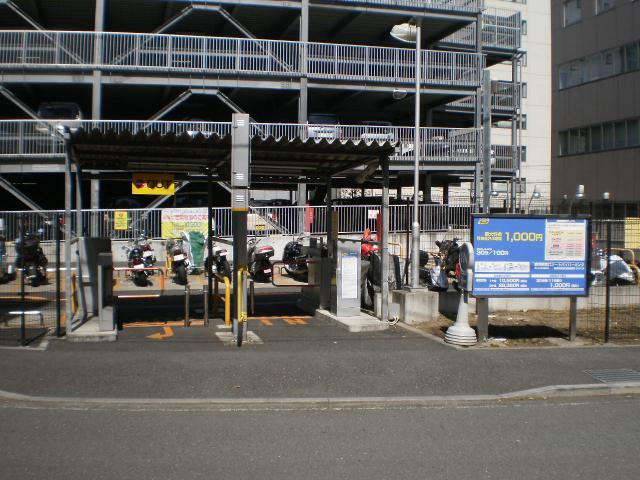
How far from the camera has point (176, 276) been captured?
18.2 metres

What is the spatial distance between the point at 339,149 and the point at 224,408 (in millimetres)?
5588

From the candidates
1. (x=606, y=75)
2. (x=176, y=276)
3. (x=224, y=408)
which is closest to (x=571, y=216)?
(x=224, y=408)

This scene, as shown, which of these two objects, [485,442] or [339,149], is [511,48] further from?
[485,442]

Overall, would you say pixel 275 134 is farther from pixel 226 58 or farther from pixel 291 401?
pixel 291 401

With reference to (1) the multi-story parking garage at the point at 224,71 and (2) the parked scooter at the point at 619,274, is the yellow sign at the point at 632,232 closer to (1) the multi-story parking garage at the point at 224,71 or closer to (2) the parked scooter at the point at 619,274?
(2) the parked scooter at the point at 619,274

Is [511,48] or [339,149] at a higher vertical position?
[511,48]

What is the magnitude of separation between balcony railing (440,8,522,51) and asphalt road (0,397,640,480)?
31113 millimetres

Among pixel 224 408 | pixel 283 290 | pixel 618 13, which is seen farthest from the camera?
pixel 618 13

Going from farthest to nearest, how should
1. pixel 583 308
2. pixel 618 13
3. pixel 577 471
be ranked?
pixel 618 13 → pixel 583 308 → pixel 577 471

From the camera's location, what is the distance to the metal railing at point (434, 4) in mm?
29156

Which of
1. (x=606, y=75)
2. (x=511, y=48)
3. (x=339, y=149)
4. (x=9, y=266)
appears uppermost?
(x=511, y=48)

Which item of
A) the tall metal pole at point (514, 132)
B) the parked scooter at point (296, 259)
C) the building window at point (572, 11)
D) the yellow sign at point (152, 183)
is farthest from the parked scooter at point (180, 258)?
the building window at point (572, 11)

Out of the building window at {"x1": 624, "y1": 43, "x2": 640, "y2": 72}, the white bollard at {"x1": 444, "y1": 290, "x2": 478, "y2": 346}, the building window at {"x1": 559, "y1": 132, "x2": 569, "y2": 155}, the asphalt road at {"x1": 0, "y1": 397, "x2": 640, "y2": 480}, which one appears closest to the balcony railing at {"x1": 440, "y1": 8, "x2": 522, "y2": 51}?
the building window at {"x1": 559, "y1": 132, "x2": 569, "y2": 155}

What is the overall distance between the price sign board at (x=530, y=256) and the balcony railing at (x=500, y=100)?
25.6 meters
